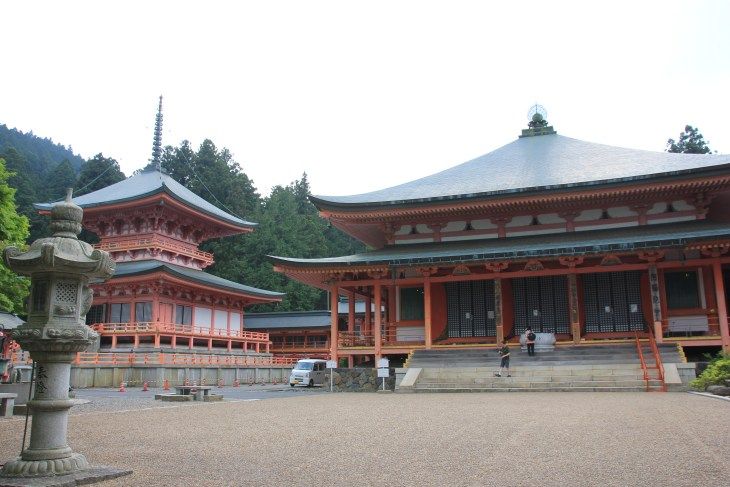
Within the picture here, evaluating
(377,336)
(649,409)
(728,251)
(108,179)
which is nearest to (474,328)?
(377,336)

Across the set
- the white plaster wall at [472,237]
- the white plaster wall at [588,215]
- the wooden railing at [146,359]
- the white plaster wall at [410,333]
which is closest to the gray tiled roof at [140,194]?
the wooden railing at [146,359]

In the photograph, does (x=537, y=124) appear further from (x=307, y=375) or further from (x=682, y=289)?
(x=307, y=375)

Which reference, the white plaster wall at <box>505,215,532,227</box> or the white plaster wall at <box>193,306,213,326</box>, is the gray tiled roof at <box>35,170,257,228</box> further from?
the white plaster wall at <box>505,215,532,227</box>

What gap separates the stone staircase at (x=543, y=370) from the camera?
1897cm

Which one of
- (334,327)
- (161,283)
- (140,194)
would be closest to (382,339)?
(334,327)

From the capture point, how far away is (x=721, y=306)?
21250 millimetres

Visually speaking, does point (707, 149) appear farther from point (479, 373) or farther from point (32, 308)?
point (32, 308)

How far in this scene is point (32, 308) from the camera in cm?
684

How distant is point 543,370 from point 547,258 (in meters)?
4.26

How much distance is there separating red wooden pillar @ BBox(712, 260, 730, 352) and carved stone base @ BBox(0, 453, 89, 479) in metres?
20.9

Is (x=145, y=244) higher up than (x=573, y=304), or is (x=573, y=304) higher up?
(x=145, y=244)

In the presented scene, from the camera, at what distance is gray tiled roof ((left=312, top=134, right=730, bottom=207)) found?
24297 millimetres

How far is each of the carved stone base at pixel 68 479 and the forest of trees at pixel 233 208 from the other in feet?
182

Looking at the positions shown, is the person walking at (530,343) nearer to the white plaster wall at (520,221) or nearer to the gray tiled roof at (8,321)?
the white plaster wall at (520,221)
